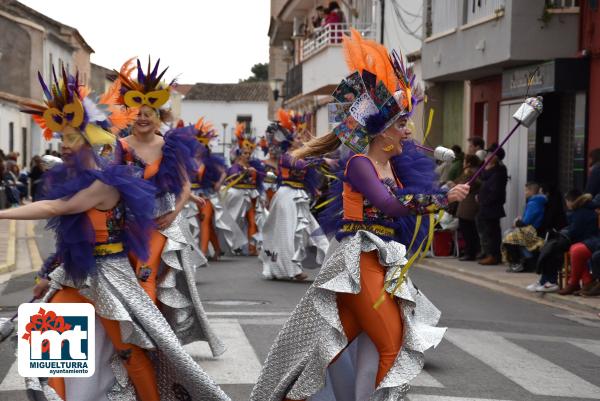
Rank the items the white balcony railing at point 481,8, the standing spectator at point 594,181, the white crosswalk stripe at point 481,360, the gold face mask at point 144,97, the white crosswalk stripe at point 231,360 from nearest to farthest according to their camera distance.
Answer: the white crosswalk stripe at point 481,360 → the white crosswalk stripe at point 231,360 → the gold face mask at point 144,97 → the standing spectator at point 594,181 → the white balcony railing at point 481,8

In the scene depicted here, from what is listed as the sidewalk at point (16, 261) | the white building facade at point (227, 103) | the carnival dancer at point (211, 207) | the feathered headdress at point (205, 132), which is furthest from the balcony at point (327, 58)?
the white building facade at point (227, 103)

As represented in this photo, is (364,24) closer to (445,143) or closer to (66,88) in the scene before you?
(445,143)

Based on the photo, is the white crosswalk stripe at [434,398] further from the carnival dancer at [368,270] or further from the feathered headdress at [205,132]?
the feathered headdress at [205,132]

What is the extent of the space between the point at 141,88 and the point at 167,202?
948 mm

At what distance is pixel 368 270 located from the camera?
6.38m

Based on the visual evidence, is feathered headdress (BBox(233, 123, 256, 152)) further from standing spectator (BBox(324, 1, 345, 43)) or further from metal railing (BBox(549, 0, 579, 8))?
standing spectator (BBox(324, 1, 345, 43))

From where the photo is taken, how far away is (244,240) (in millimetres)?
20438

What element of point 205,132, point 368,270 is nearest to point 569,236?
point 205,132

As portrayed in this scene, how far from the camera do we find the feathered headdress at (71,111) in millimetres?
6555

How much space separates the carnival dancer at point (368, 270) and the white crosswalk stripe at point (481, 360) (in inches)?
56.4

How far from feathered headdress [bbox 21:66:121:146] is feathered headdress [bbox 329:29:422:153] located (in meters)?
1.36

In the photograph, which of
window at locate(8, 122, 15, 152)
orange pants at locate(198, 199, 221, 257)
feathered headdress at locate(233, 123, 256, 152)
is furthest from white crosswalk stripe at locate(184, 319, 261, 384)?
window at locate(8, 122, 15, 152)

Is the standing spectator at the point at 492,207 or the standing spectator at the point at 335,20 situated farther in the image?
the standing spectator at the point at 335,20

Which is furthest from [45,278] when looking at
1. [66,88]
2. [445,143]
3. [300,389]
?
[445,143]
